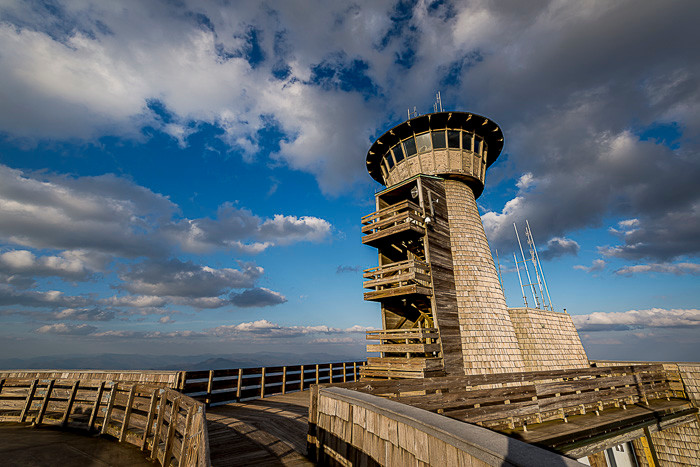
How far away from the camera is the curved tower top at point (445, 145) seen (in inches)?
754

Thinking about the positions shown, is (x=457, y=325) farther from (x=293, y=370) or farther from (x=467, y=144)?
(x=467, y=144)

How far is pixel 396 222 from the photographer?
15711 millimetres

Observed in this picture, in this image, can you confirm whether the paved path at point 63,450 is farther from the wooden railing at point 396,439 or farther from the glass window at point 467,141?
the glass window at point 467,141

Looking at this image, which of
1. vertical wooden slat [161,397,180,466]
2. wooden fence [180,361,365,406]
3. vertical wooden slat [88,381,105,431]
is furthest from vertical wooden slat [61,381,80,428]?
vertical wooden slat [161,397,180,466]

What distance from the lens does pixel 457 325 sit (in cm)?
1477

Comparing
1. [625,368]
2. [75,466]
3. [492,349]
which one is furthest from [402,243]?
[75,466]

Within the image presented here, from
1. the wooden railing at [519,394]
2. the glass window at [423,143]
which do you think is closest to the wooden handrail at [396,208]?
the glass window at [423,143]

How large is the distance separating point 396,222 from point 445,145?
759cm

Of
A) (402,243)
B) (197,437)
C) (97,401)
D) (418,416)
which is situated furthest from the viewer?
(402,243)

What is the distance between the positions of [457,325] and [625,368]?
735 centimetres

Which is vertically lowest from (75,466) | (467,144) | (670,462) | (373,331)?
(670,462)

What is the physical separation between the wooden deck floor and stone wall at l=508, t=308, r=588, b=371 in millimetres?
14331

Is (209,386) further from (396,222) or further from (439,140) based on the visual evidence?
(439,140)

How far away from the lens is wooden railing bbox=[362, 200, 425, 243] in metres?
15.0
